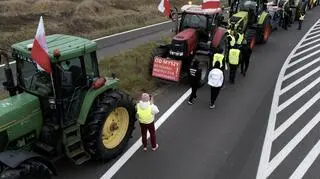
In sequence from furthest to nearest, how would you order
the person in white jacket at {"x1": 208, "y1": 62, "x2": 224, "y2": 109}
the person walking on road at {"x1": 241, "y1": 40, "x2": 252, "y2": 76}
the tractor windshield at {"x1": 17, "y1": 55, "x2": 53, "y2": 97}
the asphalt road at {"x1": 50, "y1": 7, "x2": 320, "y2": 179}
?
the person walking on road at {"x1": 241, "y1": 40, "x2": 252, "y2": 76}
the person in white jacket at {"x1": 208, "y1": 62, "x2": 224, "y2": 109}
the asphalt road at {"x1": 50, "y1": 7, "x2": 320, "y2": 179}
the tractor windshield at {"x1": 17, "y1": 55, "x2": 53, "y2": 97}

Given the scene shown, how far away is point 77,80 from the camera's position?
801cm

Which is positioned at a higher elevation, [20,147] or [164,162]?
[20,147]

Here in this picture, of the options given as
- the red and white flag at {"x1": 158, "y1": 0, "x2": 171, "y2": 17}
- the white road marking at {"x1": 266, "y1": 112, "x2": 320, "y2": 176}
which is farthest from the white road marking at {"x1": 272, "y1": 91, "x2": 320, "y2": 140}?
the red and white flag at {"x1": 158, "y1": 0, "x2": 171, "y2": 17}

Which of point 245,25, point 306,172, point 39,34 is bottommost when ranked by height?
point 306,172

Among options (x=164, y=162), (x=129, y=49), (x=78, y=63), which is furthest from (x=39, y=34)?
(x=129, y=49)

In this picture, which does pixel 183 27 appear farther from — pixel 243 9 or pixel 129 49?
pixel 243 9

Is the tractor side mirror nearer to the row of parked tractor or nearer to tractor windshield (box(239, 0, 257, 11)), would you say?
the row of parked tractor

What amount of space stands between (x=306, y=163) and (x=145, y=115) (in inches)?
A: 152

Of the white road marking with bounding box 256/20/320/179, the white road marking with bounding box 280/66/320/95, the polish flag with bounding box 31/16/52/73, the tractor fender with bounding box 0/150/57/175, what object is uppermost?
the polish flag with bounding box 31/16/52/73

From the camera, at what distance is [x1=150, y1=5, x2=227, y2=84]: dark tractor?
1340 centimetres

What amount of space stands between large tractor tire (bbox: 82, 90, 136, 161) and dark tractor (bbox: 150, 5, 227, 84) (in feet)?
14.1

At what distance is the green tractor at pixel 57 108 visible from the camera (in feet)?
23.9

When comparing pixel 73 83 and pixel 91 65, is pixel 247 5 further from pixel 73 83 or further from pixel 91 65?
pixel 73 83

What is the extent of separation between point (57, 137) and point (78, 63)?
5.10 ft
